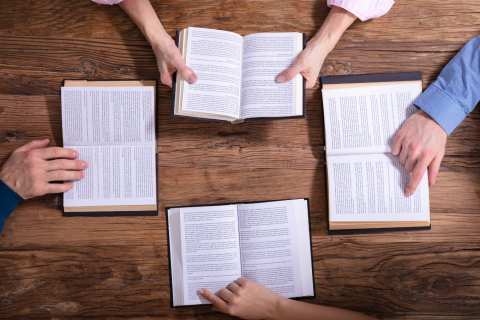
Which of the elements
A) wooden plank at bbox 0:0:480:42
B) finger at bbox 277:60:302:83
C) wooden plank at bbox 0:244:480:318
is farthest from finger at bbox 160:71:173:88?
wooden plank at bbox 0:244:480:318

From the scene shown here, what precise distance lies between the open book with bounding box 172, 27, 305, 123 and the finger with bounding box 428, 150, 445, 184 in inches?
20.8

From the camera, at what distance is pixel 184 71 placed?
106cm

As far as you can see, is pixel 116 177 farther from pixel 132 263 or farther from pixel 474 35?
pixel 474 35

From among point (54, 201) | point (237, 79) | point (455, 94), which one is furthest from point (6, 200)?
point (455, 94)

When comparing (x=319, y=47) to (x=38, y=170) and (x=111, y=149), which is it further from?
(x=38, y=170)

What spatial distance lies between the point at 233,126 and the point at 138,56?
18.3 inches

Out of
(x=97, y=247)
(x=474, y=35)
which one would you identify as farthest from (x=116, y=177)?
(x=474, y=35)

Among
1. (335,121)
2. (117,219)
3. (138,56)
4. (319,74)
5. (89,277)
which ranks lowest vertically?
(89,277)

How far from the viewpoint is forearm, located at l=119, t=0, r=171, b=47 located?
1158mm

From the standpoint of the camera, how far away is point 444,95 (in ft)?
3.79

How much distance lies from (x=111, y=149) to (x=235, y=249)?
61 centimetres

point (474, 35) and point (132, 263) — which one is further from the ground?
point (474, 35)

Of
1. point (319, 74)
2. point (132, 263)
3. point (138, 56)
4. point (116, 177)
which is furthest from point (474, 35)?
point (132, 263)

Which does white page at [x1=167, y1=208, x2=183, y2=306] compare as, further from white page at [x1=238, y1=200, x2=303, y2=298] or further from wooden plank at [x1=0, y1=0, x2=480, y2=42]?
wooden plank at [x1=0, y1=0, x2=480, y2=42]
